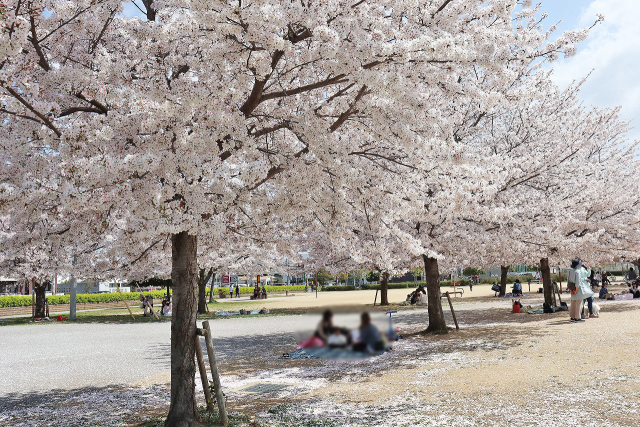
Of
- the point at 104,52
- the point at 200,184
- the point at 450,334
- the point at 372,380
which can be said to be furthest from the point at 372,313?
the point at 450,334

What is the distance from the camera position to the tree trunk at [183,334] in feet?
24.1

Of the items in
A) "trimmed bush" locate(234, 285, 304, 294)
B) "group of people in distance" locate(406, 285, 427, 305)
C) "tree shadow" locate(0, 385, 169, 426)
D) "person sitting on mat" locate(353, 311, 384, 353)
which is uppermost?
"person sitting on mat" locate(353, 311, 384, 353)

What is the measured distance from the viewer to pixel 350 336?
1.66 m

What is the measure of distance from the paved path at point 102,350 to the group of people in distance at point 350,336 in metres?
5.19

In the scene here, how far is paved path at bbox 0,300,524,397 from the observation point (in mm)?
11953

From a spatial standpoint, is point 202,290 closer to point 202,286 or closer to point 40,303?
point 202,286

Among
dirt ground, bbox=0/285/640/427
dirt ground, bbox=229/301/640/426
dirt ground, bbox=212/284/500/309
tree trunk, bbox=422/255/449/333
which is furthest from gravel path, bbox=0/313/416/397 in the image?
tree trunk, bbox=422/255/449/333

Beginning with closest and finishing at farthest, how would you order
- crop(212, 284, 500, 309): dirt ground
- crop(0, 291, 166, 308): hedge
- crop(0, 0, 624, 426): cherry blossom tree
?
crop(212, 284, 500, 309): dirt ground
crop(0, 0, 624, 426): cherry blossom tree
crop(0, 291, 166, 308): hedge

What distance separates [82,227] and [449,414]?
677cm

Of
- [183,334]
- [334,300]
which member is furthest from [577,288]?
[334,300]

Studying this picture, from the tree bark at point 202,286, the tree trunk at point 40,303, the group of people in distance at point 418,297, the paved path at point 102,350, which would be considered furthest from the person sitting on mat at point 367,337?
the tree trunk at point 40,303

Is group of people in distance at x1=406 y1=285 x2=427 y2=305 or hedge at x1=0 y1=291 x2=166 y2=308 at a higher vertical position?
hedge at x1=0 y1=291 x2=166 y2=308

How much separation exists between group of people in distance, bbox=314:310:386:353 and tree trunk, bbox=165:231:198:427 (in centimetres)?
617

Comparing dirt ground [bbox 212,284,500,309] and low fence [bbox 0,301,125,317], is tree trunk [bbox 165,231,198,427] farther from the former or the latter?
low fence [bbox 0,301,125,317]
